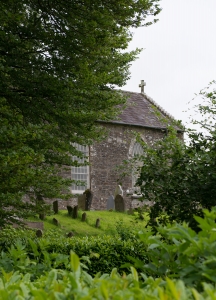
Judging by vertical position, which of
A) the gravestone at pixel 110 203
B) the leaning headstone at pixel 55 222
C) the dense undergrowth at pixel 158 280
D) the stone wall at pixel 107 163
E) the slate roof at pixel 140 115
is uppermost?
the slate roof at pixel 140 115

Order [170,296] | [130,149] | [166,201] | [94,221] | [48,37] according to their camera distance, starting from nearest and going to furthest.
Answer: [170,296] → [166,201] → [48,37] → [94,221] → [130,149]

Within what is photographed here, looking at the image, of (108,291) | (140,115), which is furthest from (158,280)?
(140,115)

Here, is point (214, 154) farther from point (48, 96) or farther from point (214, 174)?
point (48, 96)

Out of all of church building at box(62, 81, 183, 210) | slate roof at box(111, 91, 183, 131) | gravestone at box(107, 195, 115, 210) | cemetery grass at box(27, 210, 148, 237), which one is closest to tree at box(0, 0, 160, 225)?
cemetery grass at box(27, 210, 148, 237)

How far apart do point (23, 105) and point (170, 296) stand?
10.7 meters

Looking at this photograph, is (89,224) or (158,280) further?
(89,224)

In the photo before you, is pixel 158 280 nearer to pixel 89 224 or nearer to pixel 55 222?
pixel 55 222

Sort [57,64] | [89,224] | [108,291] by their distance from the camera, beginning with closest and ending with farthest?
[108,291] → [57,64] → [89,224]

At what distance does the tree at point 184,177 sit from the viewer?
30.2 ft

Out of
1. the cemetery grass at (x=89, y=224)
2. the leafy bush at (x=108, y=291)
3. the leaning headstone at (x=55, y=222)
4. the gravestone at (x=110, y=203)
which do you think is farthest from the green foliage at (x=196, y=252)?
the gravestone at (x=110, y=203)

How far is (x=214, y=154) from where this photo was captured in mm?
9344

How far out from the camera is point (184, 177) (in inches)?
380

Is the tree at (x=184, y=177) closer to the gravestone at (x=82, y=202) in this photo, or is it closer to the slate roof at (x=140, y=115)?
the gravestone at (x=82, y=202)

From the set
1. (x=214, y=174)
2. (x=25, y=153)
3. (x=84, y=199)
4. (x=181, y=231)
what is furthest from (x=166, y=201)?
(x=84, y=199)
